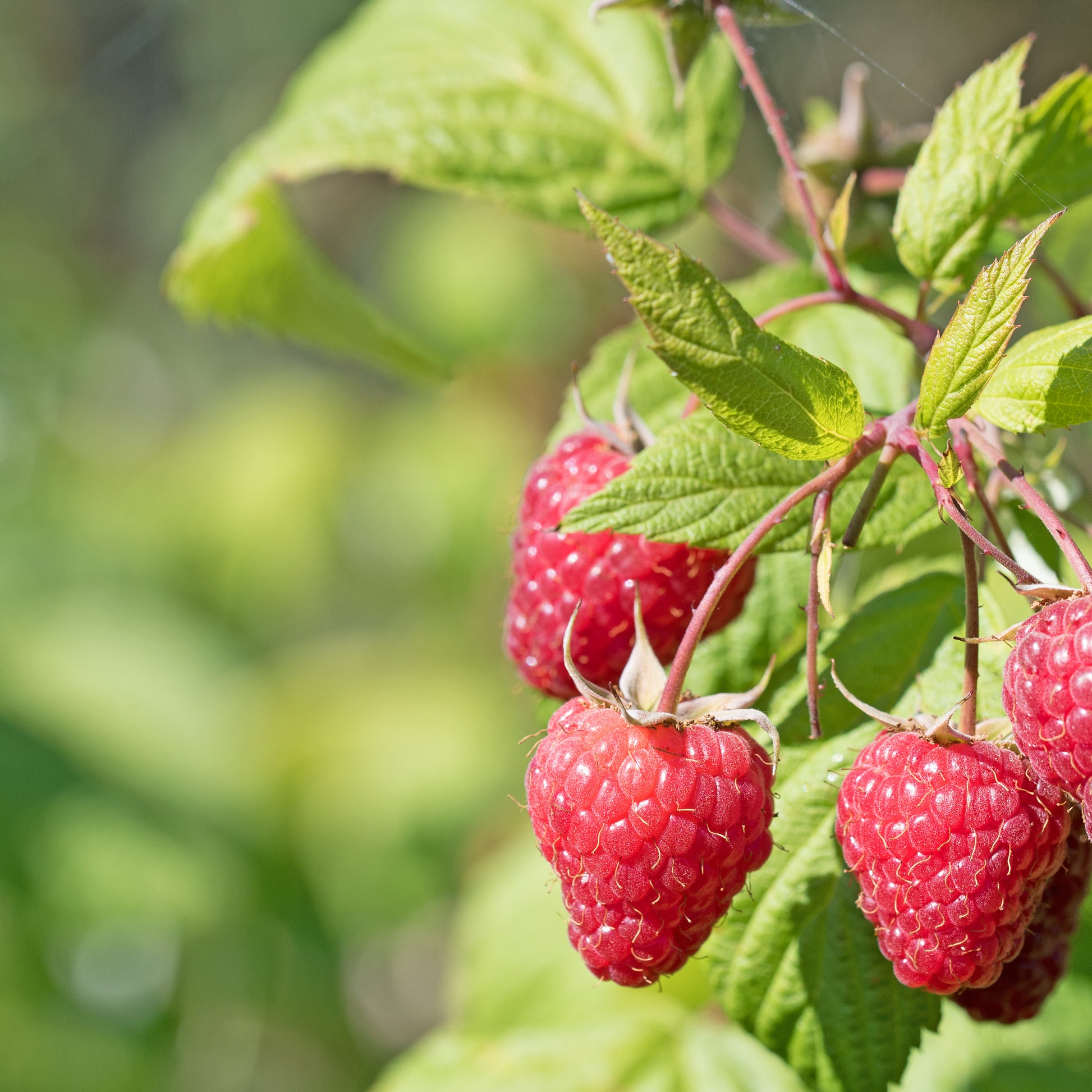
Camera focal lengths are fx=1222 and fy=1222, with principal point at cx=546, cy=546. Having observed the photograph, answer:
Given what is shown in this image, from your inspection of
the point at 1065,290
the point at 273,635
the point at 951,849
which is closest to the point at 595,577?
the point at 951,849

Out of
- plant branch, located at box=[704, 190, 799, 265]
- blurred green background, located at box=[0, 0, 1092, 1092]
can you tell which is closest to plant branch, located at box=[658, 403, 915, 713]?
plant branch, located at box=[704, 190, 799, 265]

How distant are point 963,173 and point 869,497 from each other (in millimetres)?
310

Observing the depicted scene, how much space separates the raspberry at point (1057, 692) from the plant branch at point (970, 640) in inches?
1.9

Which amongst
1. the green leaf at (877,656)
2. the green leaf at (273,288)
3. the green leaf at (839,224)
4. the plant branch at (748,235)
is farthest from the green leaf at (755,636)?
the green leaf at (273,288)

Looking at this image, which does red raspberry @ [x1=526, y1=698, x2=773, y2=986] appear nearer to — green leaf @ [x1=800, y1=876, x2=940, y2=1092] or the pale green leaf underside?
green leaf @ [x1=800, y1=876, x2=940, y2=1092]

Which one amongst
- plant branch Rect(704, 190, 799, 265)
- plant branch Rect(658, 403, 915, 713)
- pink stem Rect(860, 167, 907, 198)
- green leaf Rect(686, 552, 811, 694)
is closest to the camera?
plant branch Rect(658, 403, 915, 713)

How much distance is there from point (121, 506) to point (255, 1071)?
5.83 feet

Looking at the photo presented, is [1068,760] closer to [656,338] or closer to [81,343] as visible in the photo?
[656,338]

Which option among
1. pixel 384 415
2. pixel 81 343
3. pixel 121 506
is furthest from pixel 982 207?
pixel 81 343

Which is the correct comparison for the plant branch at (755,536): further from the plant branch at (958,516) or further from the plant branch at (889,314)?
the plant branch at (889,314)

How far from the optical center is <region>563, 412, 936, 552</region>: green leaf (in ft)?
2.57

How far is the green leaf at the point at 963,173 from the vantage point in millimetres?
912

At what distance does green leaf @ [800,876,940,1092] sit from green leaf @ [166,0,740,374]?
0.72 metres

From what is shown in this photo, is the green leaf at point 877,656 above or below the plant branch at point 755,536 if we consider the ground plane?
below
